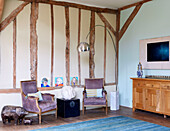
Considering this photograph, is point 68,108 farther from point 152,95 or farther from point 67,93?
point 152,95

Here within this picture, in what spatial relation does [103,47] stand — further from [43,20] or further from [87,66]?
[43,20]

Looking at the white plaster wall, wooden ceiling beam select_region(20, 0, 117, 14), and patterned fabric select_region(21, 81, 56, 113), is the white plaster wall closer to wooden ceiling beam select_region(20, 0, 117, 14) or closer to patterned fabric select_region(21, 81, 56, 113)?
wooden ceiling beam select_region(20, 0, 117, 14)

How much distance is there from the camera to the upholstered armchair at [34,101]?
5.11 meters

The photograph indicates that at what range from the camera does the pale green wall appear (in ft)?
19.8

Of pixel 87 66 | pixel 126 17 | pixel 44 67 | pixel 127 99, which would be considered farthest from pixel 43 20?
pixel 127 99

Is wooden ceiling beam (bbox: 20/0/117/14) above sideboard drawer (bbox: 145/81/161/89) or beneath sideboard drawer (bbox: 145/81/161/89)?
above

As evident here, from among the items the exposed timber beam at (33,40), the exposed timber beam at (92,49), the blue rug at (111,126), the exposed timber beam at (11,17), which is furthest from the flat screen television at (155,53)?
the exposed timber beam at (11,17)

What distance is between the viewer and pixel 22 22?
5.77 metres

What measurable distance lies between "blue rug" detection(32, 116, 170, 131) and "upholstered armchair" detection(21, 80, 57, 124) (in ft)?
1.94

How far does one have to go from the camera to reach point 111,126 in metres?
4.84

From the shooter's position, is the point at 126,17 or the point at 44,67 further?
the point at 126,17

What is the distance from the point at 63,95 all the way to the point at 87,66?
1.33 m

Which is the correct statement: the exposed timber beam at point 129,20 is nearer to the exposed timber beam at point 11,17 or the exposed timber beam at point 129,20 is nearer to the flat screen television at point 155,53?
the flat screen television at point 155,53

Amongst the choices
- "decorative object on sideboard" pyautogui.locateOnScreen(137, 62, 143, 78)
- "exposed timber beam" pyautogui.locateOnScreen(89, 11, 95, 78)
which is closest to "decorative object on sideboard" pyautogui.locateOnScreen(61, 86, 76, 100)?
"exposed timber beam" pyautogui.locateOnScreen(89, 11, 95, 78)
